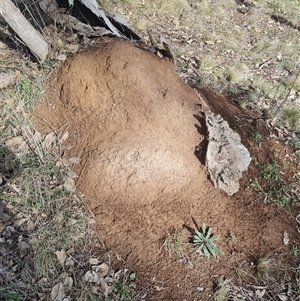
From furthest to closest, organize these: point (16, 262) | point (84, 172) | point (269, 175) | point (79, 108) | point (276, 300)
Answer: point (269, 175), point (79, 108), point (84, 172), point (276, 300), point (16, 262)

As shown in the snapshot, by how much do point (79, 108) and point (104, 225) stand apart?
1.08 meters

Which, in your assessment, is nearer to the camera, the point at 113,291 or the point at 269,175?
the point at 113,291

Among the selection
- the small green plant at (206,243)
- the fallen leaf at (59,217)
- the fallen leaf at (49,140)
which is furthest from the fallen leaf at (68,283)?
the fallen leaf at (49,140)

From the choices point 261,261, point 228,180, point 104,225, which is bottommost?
point 261,261

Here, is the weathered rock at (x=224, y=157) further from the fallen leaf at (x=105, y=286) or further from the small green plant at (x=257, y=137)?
the fallen leaf at (x=105, y=286)

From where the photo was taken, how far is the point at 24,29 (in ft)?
10.00

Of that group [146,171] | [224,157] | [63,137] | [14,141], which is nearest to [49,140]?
[63,137]

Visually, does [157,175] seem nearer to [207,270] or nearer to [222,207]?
[222,207]

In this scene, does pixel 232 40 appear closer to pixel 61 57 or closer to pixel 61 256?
pixel 61 57

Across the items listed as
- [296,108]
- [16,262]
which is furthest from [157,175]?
[296,108]

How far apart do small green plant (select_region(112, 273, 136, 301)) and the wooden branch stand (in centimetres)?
218

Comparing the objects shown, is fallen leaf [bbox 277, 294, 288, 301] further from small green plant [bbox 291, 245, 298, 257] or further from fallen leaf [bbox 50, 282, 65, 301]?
fallen leaf [bbox 50, 282, 65, 301]

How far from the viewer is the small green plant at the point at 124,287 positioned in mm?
2361

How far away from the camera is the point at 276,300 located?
254cm
